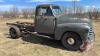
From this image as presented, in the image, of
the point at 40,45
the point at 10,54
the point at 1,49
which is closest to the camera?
the point at 10,54

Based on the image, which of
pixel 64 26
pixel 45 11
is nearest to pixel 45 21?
pixel 45 11

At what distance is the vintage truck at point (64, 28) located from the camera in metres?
10.1

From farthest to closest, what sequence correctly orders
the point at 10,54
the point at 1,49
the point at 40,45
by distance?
the point at 40,45 < the point at 1,49 < the point at 10,54

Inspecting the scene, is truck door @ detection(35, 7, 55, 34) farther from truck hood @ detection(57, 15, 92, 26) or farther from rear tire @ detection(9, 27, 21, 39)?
rear tire @ detection(9, 27, 21, 39)

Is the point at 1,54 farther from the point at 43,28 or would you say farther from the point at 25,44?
the point at 43,28

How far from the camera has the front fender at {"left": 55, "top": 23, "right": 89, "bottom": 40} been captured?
988 centimetres

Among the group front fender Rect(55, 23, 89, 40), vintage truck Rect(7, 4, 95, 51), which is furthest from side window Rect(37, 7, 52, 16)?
front fender Rect(55, 23, 89, 40)

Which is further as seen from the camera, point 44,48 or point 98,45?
point 98,45

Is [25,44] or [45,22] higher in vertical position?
[45,22]

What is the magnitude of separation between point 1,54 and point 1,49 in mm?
831

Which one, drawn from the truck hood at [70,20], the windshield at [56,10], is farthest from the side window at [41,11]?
the truck hood at [70,20]

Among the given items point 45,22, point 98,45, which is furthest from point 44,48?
point 98,45

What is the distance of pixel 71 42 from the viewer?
34.4 ft

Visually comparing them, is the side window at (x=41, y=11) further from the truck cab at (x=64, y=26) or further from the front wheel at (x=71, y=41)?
the front wheel at (x=71, y=41)
